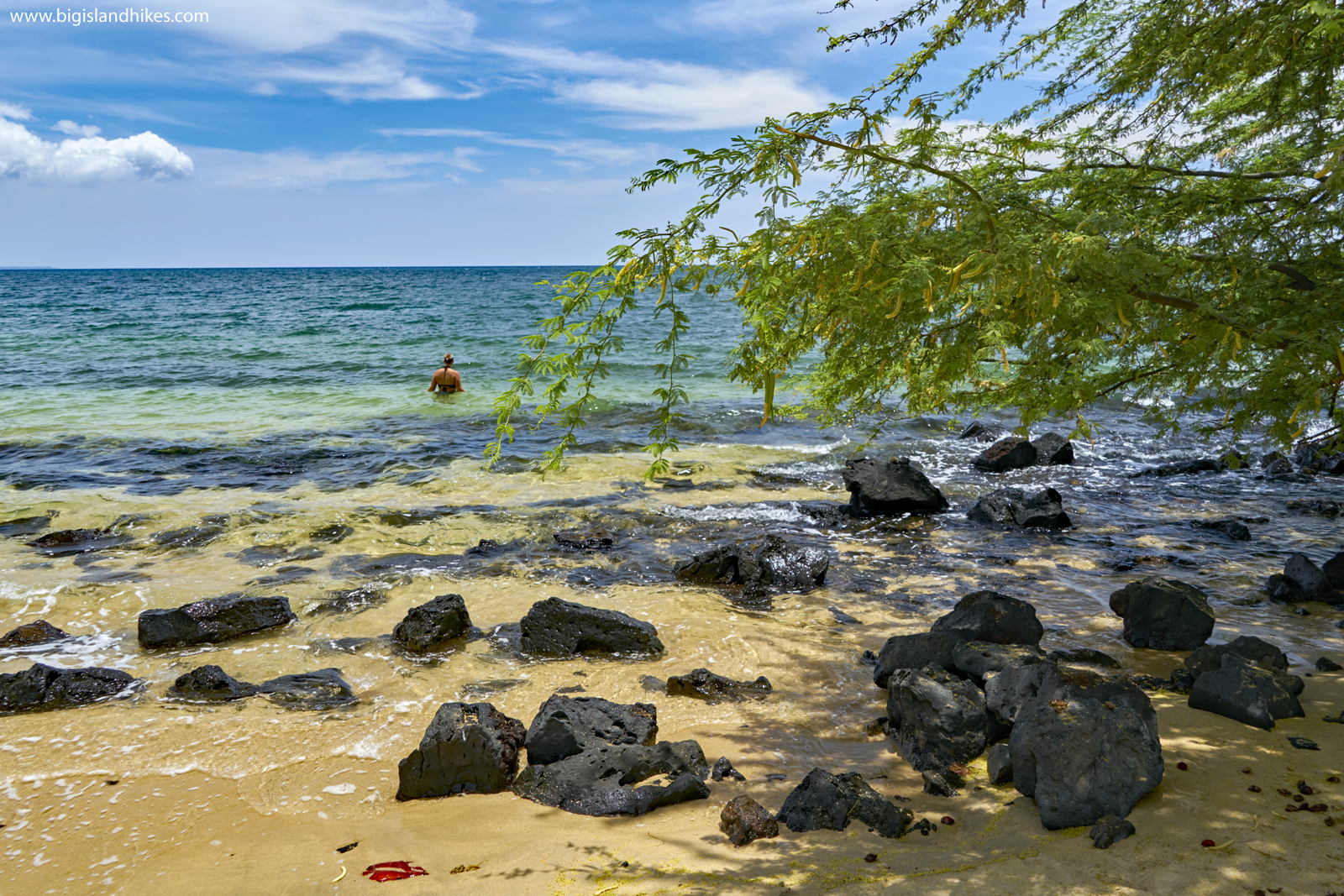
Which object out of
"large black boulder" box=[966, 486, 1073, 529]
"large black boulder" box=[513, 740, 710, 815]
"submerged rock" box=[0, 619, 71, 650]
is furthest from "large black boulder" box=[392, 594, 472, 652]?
"large black boulder" box=[966, 486, 1073, 529]

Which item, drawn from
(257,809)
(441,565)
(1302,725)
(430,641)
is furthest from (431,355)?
(1302,725)

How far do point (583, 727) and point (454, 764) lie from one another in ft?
2.46

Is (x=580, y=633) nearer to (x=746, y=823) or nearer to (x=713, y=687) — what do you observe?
(x=713, y=687)

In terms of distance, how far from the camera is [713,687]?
548 cm

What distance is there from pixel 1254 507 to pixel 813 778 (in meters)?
9.88

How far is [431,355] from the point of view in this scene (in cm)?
2969

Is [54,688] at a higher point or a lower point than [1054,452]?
lower

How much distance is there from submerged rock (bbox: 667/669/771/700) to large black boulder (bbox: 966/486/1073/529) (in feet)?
18.3

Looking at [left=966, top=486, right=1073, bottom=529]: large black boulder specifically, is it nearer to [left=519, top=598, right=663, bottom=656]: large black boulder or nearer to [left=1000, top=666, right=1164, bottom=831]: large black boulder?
[left=519, top=598, right=663, bottom=656]: large black boulder

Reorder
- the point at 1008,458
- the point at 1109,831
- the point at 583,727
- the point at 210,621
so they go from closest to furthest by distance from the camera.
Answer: the point at 1109,831, the point at 583,727, the point at 210,621, the point at 1008,458

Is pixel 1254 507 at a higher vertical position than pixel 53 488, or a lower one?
higher

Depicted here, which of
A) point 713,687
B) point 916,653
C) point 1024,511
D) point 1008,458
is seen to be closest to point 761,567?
point 713,687

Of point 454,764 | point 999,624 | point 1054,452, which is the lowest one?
point 454,764

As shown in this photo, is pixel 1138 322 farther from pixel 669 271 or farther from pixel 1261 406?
pixel 669 271
